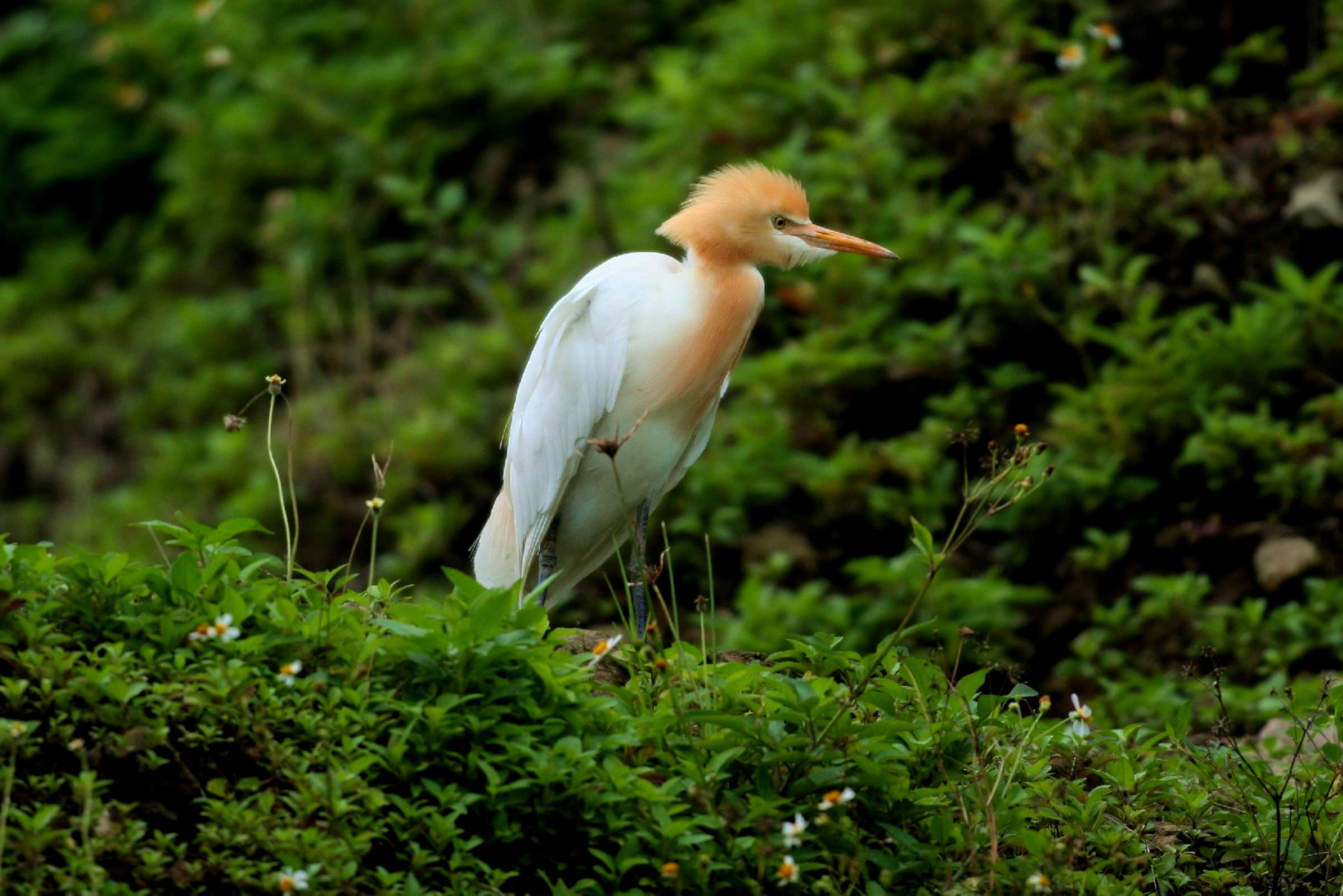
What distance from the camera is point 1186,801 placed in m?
3.01

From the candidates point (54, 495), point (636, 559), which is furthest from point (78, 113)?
point (636, 559)

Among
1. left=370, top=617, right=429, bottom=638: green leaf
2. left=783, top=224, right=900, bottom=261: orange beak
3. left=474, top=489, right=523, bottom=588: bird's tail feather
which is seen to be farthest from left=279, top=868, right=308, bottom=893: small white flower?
left=783, top=224, right=900, bottom=261: orange beak

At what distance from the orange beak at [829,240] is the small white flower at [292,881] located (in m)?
2.25

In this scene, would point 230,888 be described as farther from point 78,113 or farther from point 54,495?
point 78,113

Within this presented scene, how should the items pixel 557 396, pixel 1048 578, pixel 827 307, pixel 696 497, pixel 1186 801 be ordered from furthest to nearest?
1. pixel 827 307
2. pixel 696 497
3. pixel 1048 578
4. pixel 557 396
5. pixel 1186 801

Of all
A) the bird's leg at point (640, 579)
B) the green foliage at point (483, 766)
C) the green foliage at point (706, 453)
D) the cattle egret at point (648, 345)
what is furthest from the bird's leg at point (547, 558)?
the green foliage at point (483, 766)

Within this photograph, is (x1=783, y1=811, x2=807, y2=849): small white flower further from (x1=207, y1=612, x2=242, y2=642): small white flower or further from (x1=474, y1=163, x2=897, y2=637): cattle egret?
(x1=474, y1=163, x2=897, y2=637): cattle egret

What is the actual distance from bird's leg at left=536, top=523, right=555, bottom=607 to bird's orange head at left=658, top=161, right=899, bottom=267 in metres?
0.91

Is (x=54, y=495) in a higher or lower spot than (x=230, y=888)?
lower

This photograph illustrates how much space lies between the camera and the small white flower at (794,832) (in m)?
2.43

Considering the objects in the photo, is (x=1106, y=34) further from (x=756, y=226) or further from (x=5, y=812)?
(x=5, y=812)

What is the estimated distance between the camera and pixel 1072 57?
20.5 feet

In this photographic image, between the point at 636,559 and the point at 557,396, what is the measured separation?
0.65 metres

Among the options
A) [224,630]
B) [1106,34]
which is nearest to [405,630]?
[224,630]
